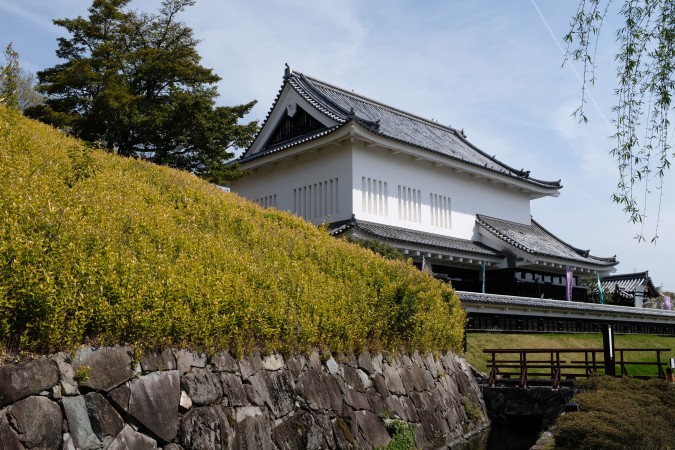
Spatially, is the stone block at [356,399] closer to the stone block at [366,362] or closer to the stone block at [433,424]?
the stone block at [366,362]

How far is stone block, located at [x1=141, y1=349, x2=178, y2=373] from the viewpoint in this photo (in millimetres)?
6781

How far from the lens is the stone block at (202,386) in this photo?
721cm

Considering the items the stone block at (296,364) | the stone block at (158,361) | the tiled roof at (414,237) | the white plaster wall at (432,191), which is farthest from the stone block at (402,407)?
the white plaster wall at (432,191)

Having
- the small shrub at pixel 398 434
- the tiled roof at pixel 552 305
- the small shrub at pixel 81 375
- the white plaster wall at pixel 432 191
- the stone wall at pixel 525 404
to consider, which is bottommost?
the stone wall at pixel 525 404

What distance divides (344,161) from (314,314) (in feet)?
59.2

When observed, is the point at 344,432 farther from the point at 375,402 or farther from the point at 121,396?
the point at 121,396

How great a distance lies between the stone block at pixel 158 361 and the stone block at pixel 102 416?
0.64 m

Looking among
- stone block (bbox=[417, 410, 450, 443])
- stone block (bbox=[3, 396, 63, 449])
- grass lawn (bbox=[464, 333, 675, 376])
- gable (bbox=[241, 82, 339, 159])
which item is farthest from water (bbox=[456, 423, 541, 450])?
gable (bbox=[241, 82, 339, 159])

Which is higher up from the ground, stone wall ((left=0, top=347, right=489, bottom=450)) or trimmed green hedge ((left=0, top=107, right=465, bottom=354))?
trimmed green hedge ((left=0, top=107, right=465, bottom=354))

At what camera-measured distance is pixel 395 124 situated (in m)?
34.4

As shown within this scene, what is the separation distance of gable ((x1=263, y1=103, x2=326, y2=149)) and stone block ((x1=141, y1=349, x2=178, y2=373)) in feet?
76.4

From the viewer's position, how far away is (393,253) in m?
20.7

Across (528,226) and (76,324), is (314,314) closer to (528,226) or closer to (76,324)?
(76,324)

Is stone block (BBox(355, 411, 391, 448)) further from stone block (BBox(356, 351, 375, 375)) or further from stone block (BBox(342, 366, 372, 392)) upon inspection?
stone block (BBox(356, 351, 375, 375))
